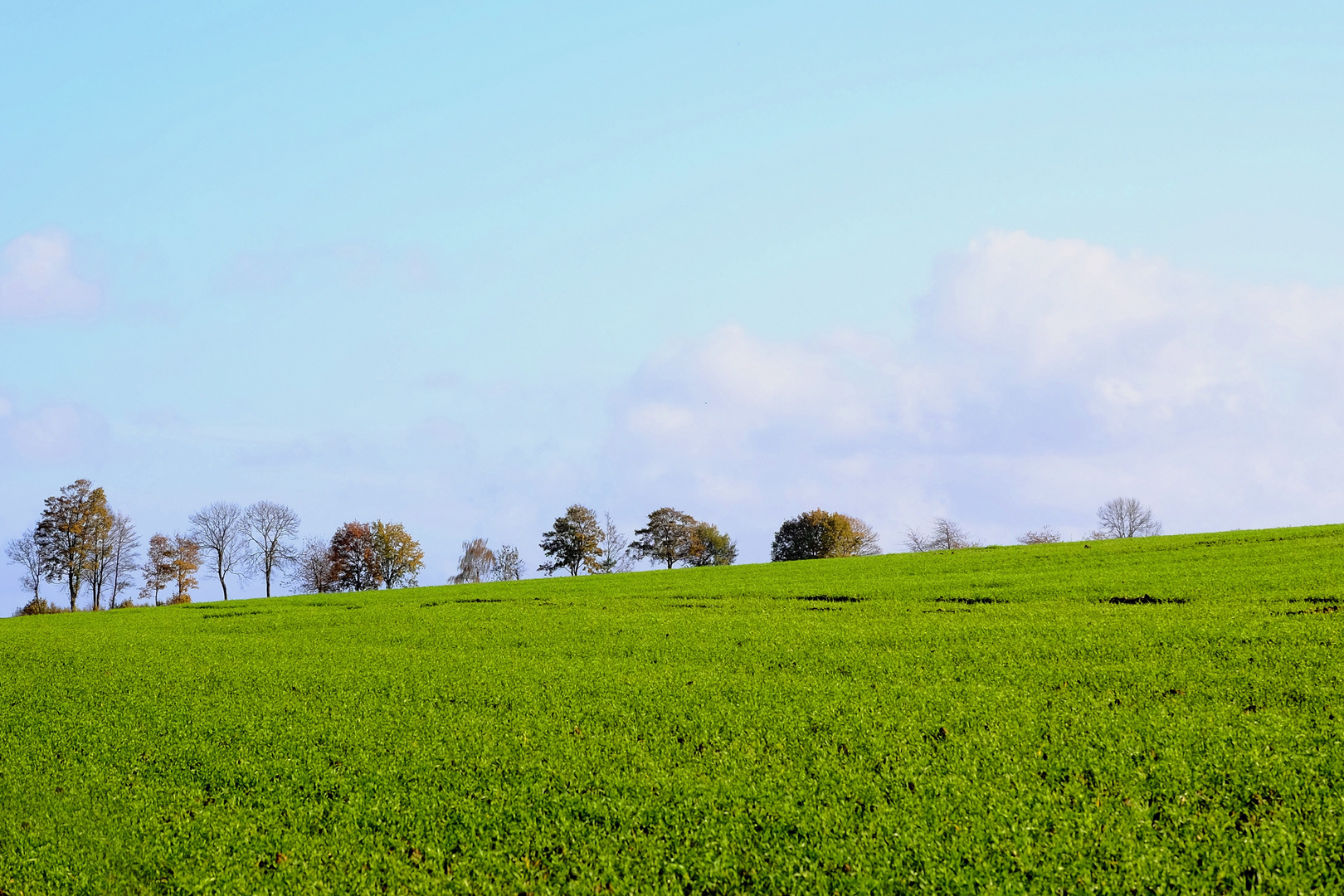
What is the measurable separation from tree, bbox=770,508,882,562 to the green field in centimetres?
6446

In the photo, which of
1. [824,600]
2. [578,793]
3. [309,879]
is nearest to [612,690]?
[578,793]

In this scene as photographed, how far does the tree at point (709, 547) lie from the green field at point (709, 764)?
70271 millimetres

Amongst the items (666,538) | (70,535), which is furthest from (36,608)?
Result: (666,538)

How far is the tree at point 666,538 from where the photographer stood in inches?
3263

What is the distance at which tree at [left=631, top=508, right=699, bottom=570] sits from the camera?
272 feet

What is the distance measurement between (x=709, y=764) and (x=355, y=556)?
78791 millimetres

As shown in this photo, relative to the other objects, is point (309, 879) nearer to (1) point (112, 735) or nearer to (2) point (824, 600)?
(1) point (112, 735)

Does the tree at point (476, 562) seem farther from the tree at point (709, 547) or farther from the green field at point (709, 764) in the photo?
the green field at point (709, 764)

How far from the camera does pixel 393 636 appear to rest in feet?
59.7

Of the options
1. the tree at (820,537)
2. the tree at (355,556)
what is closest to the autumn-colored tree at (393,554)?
the tree at (355,556)

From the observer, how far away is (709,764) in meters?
7.35

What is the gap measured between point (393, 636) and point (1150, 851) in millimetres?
16090

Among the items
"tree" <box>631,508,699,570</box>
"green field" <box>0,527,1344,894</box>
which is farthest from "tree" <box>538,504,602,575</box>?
"green field" <box>0,527,1344,894</box>

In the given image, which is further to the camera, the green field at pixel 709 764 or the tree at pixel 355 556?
the tree at pixel 355 556
